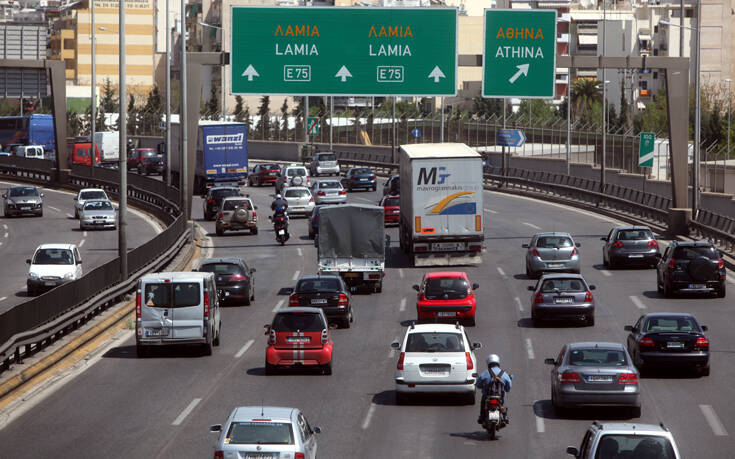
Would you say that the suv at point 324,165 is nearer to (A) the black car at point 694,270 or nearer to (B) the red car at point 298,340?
(A) the black car at point 694,270

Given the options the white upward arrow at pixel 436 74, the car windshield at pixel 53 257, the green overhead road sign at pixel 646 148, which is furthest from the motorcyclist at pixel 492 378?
the green overhead road sign at pixel 646 148

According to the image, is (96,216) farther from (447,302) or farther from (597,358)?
(597,358)

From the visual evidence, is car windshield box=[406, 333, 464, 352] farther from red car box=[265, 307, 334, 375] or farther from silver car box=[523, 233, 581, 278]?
silver car box=[523, 233, 581, 278]

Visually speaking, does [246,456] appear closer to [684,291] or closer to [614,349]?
[614,349]

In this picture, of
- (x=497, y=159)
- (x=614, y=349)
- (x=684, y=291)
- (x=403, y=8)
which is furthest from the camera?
(x=497, y=159)

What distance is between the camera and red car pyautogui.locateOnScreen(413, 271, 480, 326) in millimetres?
32875

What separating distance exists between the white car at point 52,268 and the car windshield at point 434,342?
65.0ft

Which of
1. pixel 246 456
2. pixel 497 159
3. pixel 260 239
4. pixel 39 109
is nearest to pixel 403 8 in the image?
pixel 260 239

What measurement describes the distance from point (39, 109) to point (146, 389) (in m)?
150

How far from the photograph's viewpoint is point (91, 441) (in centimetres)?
1933

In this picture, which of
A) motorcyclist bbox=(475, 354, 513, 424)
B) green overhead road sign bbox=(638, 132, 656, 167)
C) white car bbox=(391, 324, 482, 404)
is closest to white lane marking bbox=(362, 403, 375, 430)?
white car bbox=(391, 324, 482, 404)

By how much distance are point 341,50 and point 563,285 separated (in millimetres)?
17650

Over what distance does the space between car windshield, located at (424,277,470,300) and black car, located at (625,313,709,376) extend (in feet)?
26.6

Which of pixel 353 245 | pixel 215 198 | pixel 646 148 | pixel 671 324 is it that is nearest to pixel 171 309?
pixel 671 324
